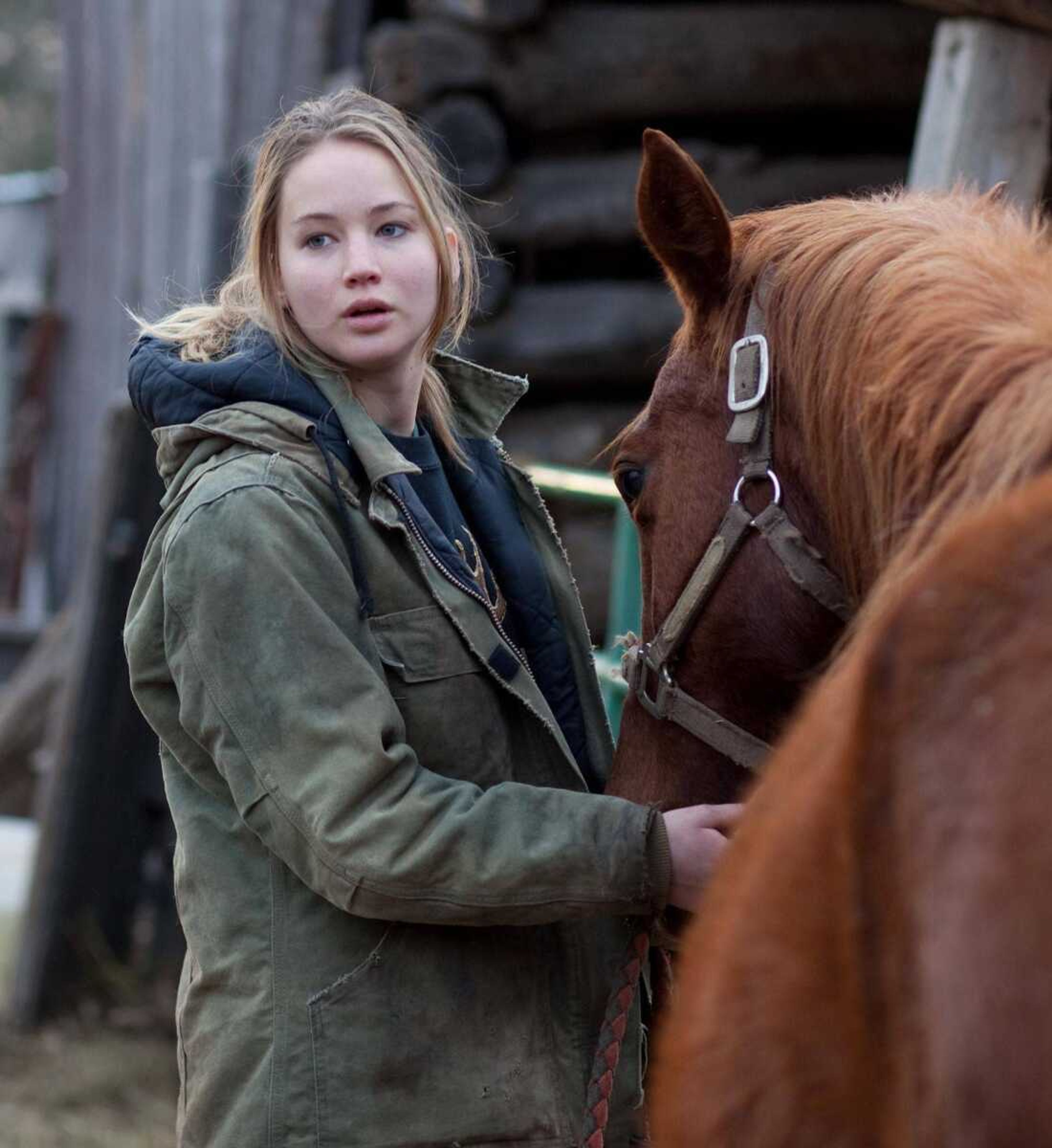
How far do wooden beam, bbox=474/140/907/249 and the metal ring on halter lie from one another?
3.14 metres

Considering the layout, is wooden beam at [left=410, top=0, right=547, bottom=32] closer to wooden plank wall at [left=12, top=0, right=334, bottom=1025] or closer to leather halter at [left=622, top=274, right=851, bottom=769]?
wooden plank wall at [left=12, top=0, right=334, bottom=1025]

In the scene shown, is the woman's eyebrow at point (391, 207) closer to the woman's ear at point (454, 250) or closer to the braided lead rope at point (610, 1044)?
the woman's ear at point (454, 250)

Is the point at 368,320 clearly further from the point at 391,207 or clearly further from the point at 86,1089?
the point at 86,1089

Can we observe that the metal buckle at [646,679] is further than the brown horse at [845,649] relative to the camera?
Yes

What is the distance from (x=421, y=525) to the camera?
1.79 m

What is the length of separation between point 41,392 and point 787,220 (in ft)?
19.8

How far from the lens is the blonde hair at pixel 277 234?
73.7 inches

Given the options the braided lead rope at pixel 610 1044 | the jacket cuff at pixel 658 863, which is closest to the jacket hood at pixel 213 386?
the jacket cuff at pixel 658 863

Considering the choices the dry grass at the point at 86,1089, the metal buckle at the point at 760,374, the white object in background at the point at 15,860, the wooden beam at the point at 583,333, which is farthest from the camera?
the white object in background at the point at 15,860

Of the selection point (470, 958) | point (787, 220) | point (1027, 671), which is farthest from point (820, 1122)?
point (787, 220)

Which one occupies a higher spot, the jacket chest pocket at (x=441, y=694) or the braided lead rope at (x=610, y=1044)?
the jacket chest pocket at (x=441, y=694)

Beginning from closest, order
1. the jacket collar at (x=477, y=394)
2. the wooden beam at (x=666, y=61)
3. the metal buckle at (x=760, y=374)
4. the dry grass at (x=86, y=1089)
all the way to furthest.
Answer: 1. the metal buckle at (x=760, y=374)
2. the jacket collar at (x=477, y=394)
3. the dry grass at (x=86, y=1089)
4. the wooden beam at (x=666, y=61)

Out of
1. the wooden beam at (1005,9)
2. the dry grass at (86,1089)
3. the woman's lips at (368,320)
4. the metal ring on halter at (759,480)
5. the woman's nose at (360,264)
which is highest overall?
the wooden beam at (1005,9)

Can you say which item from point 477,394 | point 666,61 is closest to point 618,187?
point 666,61
